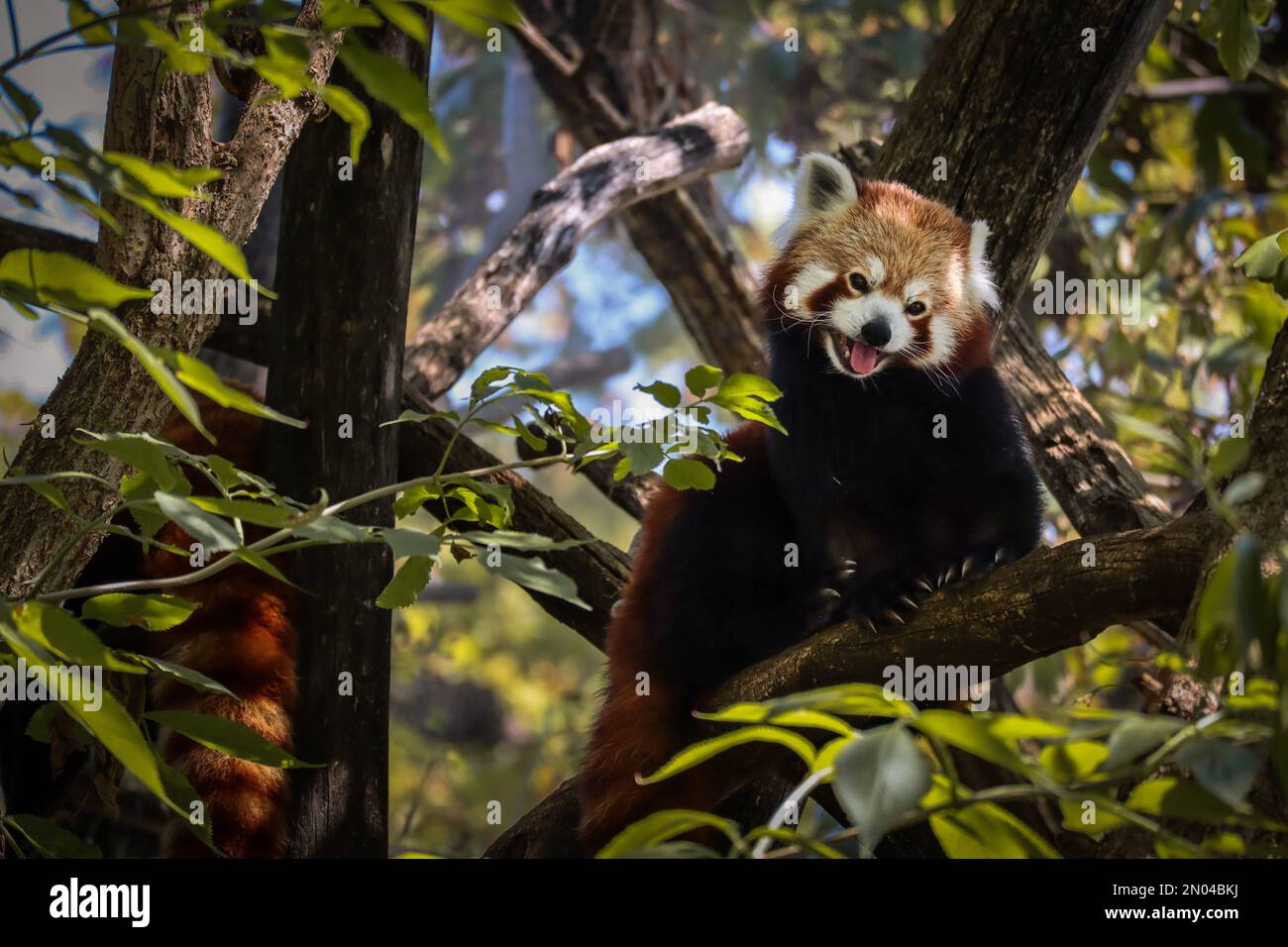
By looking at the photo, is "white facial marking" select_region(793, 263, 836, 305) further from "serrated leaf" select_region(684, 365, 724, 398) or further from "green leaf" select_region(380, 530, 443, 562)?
"green leaf" select_region(380, 530, 443, 562)

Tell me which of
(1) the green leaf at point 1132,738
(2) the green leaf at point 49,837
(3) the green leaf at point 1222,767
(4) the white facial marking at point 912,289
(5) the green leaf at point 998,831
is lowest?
(2) the green leaf at point 49,837

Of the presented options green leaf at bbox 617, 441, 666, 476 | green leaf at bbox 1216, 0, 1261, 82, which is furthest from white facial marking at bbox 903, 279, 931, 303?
green leaf at bbox 617, 441, 666, 476

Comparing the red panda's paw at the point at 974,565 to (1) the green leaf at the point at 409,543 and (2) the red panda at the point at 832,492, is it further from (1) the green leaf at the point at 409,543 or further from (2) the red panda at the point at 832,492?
(1) the green leaf at the point at 409,543

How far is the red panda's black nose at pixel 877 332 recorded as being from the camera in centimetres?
256

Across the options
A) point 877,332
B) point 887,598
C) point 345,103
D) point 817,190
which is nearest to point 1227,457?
point 345,103

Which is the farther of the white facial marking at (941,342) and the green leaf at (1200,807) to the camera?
the white facial marking at (941,342)

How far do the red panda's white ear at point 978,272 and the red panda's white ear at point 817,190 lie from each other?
309mm

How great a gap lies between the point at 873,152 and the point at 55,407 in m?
2.68

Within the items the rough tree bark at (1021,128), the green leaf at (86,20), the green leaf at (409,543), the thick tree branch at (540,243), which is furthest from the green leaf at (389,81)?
the thick tree branch at (540,243)

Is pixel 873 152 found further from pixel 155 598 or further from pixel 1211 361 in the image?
pixel 155 598

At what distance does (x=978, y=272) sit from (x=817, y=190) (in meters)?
0.46

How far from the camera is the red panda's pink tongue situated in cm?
262

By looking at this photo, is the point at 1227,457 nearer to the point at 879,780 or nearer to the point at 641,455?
the point at 879,780
